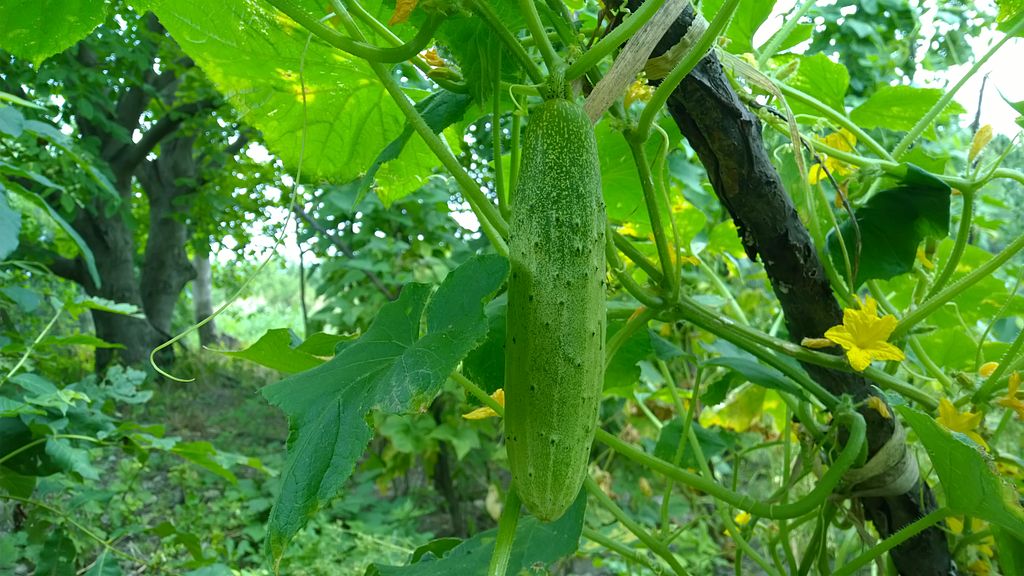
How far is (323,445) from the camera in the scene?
0.38 meters

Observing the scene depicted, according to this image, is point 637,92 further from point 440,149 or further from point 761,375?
point 761,375

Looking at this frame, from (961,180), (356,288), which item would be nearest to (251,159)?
(356,288)

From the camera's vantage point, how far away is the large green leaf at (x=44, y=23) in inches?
23.0

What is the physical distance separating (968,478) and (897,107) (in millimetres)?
506

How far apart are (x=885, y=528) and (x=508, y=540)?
422 millimetres

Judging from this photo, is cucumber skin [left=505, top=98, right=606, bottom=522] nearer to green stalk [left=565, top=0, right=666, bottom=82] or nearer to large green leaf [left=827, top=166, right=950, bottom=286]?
green stalk [left=565, top=0, right=666, bottom=82]

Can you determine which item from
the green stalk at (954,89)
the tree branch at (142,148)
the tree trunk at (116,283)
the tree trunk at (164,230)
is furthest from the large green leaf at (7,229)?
the tree trunk at (164,230)

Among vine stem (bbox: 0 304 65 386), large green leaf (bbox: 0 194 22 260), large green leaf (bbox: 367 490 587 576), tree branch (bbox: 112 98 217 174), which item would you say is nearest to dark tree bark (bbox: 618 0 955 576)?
large green leaf (bbox: 367 490 587 576)

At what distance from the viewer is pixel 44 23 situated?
0.59m

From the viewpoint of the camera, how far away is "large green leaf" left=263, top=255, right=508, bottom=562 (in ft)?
1.22

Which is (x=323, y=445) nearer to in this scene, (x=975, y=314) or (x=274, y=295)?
(x=975, y=314)

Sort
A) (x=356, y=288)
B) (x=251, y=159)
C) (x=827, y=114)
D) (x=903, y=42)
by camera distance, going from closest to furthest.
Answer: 1. (x=827, y=114)
2. (x=903, y=42)
3. (x=356, y=288)
4. (x=251, y=159)

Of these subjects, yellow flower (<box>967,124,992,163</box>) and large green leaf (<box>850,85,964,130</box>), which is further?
large green leaf (<box>850,85,964,130</box>)

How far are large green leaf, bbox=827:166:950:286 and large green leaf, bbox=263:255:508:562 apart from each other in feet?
1.30
